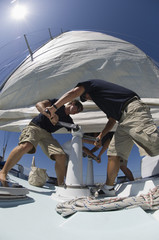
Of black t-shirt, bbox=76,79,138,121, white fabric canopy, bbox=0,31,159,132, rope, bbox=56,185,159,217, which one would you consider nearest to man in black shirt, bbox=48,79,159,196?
black t-shirt, bbox=76,79,138,121

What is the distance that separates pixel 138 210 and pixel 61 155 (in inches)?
37.2

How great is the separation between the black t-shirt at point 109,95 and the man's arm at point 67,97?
0.04 metres

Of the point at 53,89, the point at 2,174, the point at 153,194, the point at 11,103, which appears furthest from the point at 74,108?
the point at 11,103

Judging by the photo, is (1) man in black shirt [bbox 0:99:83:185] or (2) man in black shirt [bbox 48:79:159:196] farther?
(1) man in black shirt [bbox 0:99:83:185]

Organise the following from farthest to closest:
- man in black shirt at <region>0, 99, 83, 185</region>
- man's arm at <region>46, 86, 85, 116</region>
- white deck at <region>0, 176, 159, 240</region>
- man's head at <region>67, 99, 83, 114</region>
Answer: man's head at <region>67, 99, 83, 114</region> < man in black shirt at <region>0, 99, 83, 185</region> < man's arm at <region>46, 86, 85, 116</region> < white deck at <region>0, 176, 159, 240</region>

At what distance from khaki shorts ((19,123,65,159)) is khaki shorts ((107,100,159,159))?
0.55 meters

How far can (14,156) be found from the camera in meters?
1.25

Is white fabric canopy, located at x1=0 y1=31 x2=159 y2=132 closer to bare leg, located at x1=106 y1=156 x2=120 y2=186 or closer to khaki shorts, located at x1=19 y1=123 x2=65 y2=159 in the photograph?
khaki shorts, located at x1=19 y1=123 x2=65 y2=159

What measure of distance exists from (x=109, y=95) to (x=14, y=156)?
0.85 metres

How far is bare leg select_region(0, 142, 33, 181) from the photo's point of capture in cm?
119

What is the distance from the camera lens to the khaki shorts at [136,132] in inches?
38.5

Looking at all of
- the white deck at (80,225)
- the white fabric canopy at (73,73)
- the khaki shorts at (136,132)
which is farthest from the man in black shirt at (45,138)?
the white fabric canopy at (73,73)

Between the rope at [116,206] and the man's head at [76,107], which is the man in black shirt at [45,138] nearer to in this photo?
the man's head at [76,107]

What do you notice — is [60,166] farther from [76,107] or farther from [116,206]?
[116,206]
